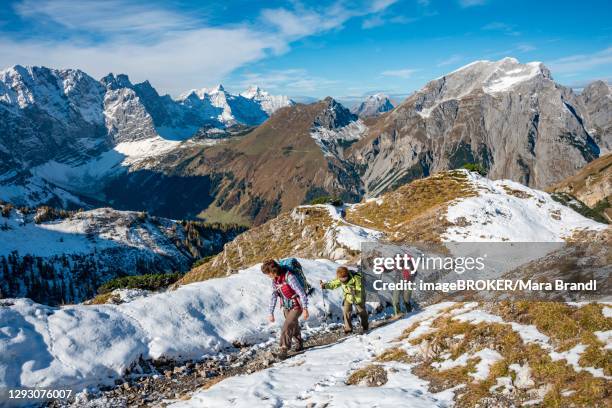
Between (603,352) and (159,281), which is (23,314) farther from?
(159,281)

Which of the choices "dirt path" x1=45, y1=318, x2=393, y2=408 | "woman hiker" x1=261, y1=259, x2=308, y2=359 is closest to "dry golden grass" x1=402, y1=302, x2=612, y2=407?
"woman hiker" x1=261, y1=259, x2=308, y2=359

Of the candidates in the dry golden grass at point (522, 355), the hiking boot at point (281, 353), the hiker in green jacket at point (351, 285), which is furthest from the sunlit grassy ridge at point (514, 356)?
the hiking boot at point (281, 353)

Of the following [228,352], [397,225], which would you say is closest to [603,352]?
[228,352]

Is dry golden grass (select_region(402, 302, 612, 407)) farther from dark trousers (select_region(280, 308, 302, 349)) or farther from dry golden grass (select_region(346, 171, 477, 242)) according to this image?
dry golden grass (select_region(346, 171, 477, 242))

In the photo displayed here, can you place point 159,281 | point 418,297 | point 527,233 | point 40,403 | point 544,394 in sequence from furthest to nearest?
point 159,281
point 527,233
point 418,297
point 40,403
point 544,394

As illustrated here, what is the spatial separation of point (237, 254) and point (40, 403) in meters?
78.9

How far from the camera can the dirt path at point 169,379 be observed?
57.7 ft

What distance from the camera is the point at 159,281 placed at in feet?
220

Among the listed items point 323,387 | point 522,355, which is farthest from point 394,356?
point 522,355

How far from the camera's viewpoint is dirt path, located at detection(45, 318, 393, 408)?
17578mm

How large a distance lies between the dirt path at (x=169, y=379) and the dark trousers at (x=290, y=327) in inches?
27.8

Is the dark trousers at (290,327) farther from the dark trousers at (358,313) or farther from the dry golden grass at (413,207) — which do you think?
the dry golden grass at (413,207)

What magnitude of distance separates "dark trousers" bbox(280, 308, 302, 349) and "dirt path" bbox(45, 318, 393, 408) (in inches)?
27.8

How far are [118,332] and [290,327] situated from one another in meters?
8.44
